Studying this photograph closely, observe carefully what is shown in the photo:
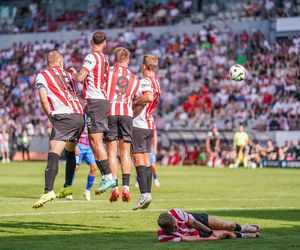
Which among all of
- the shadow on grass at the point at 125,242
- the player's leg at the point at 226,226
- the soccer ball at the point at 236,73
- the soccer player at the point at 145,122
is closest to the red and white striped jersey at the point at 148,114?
the soccer player at the point at 145,122

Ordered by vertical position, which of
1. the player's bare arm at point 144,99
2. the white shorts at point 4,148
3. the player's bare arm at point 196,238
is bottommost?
the player's bare arm at point 196,238

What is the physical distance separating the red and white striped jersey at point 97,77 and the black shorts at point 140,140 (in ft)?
4.24

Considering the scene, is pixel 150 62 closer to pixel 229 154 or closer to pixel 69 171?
pixel 69 171

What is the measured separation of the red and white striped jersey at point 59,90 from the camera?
15914 millimetres

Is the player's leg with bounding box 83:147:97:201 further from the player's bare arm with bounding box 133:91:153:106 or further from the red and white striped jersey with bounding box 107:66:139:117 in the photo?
the red and white striped jersey with bounding box 107:66:139:117

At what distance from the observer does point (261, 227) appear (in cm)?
1540

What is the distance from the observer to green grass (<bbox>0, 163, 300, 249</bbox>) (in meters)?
13.1

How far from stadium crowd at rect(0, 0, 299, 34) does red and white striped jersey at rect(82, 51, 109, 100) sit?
3513 cm

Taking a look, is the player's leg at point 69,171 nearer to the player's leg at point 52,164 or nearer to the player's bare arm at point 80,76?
the player's leg at point 52,164

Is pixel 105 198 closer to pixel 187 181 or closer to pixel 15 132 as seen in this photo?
pixel 187 181

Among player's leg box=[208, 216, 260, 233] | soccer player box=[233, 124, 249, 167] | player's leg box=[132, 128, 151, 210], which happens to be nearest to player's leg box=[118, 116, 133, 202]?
player's leg box=[132, 128, 151, 210]

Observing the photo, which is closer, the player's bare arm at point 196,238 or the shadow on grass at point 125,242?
the shadow on grass at point 125,242

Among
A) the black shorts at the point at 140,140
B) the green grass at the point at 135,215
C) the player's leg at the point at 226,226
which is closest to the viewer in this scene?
the green grass at the point at 135,215

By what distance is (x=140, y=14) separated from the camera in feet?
189
